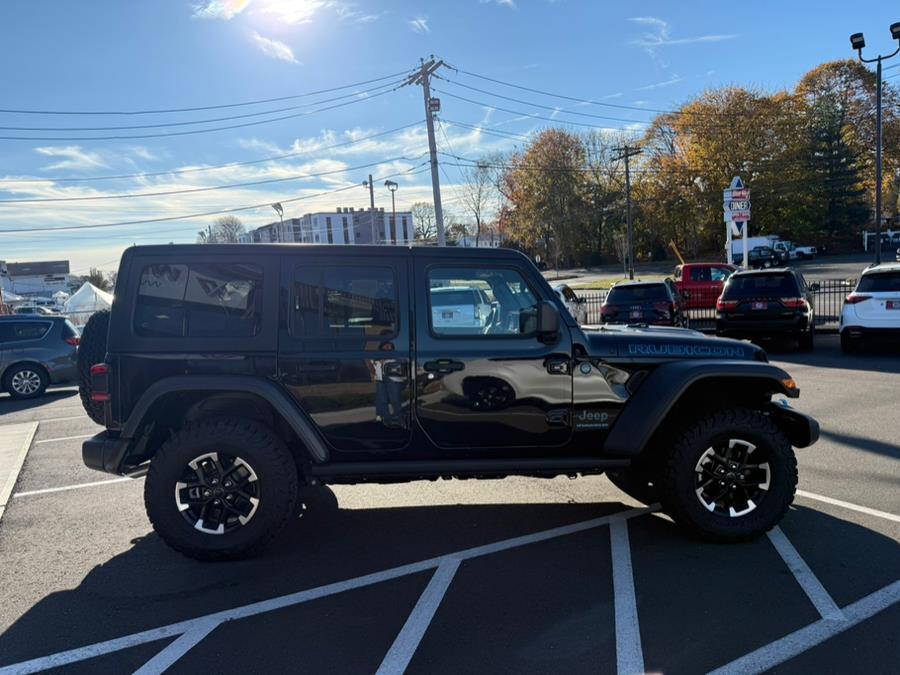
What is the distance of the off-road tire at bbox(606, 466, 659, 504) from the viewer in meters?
4.56

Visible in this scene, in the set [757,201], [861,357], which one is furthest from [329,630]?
[757,201]

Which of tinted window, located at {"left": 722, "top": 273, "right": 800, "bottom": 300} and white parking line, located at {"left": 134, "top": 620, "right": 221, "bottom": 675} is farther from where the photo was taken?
tinted window, located at {"left": 722, "top": 273, "right": 800, "bottom": 300}

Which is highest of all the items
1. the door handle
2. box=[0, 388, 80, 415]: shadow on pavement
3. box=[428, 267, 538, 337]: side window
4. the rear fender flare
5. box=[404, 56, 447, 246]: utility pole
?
box=[404, 56, 447, 246]: utility pole

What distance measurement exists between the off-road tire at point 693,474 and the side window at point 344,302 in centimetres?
205

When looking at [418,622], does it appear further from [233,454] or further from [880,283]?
[880,283]

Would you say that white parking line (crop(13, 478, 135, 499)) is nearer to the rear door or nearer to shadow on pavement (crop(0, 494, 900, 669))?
shadow on pavement (crop(0, 494, 900, 669))

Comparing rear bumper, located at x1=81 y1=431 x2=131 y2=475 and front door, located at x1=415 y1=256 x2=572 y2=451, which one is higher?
Result: front door, located at x1=415 y1=256 x2=572 y2=451

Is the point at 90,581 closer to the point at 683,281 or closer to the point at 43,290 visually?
the point at 683,281

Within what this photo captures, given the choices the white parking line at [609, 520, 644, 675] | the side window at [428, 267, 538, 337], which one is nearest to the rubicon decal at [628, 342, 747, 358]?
the side window at [428, 267, 538, 337]

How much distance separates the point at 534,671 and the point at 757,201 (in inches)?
2333

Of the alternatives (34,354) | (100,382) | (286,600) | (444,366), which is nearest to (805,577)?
(444,366)

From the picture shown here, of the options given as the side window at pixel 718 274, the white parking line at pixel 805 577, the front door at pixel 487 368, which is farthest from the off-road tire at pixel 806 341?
the front door at pixel 487 368

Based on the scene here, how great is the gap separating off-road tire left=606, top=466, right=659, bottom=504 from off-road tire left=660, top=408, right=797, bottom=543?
53 centimetres

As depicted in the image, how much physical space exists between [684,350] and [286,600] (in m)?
2.95
